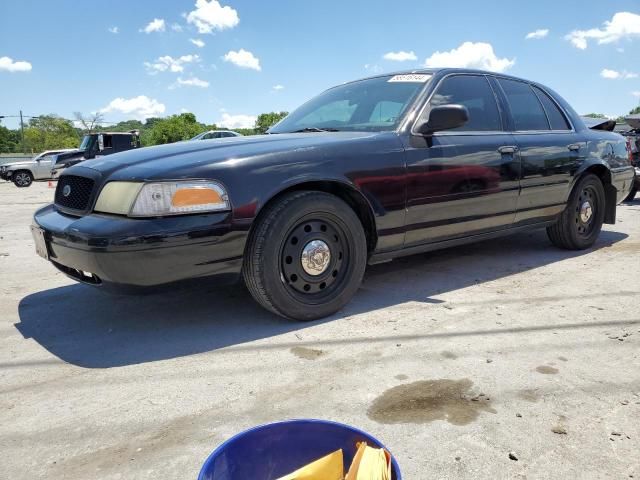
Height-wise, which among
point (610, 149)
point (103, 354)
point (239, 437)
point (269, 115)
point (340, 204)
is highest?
point (269, 115)

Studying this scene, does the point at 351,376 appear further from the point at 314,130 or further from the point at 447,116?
the point at 314,130

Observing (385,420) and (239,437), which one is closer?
(239,437)

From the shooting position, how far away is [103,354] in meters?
2.71

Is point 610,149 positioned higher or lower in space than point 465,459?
higher

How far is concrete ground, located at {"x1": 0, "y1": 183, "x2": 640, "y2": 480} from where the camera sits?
71.8 inches

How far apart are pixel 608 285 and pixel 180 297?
3.05m

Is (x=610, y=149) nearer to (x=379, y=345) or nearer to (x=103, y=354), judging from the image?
(x=379, y=345)

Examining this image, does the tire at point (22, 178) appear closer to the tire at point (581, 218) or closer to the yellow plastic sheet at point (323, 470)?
the tire at point (581, 218)

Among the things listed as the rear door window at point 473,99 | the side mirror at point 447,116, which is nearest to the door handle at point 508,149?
the rear door window at point 473,99

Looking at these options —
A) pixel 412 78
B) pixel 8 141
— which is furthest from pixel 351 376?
pixel 8 141

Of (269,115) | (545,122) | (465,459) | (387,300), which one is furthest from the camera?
(269,115)

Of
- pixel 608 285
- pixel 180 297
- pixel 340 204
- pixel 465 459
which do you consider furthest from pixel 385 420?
pixel 608 285

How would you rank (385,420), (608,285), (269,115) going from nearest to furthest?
(385,420), (608,285), (269,115)

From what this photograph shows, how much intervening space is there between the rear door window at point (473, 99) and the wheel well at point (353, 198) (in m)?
0.98
